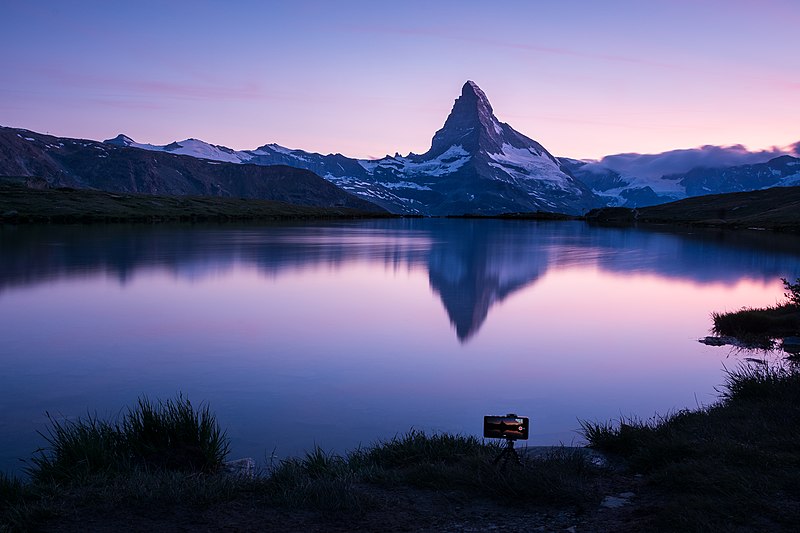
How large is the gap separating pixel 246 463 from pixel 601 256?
2694 inches

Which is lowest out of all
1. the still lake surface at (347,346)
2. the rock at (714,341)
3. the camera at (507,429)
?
the still lake surface at (347,346)

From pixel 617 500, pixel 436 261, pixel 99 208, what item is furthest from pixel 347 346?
pixel 99 208

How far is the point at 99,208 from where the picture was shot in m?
141

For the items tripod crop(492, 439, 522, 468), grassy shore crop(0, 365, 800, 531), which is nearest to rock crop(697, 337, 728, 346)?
grassy shore crop(0, 365, 800, 531)

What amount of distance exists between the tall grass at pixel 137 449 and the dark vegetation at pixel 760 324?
839 inches

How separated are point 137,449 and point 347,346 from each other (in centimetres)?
1229

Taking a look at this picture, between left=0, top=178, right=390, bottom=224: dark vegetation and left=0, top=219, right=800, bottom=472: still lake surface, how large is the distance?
257ft

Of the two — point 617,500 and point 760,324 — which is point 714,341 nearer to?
point 760,324

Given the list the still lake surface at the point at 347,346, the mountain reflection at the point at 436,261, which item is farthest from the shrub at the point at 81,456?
the mountain reflection at the point at 436,261

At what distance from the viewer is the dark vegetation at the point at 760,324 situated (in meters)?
24.7

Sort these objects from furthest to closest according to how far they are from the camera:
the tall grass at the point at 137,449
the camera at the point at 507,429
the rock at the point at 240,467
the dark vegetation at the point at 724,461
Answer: the rock at the point at 240,467, the tall grass at the point at 137,449, the camera at the point at 507,429, the dark vegetation at the point at 724,461

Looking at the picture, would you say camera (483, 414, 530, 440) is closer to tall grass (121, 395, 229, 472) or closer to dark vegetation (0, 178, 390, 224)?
tall grass (121, 395, 229, 472)

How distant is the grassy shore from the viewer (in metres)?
8.20

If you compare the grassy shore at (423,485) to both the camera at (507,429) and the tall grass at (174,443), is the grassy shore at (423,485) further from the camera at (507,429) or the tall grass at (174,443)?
the camera at (507,429)
